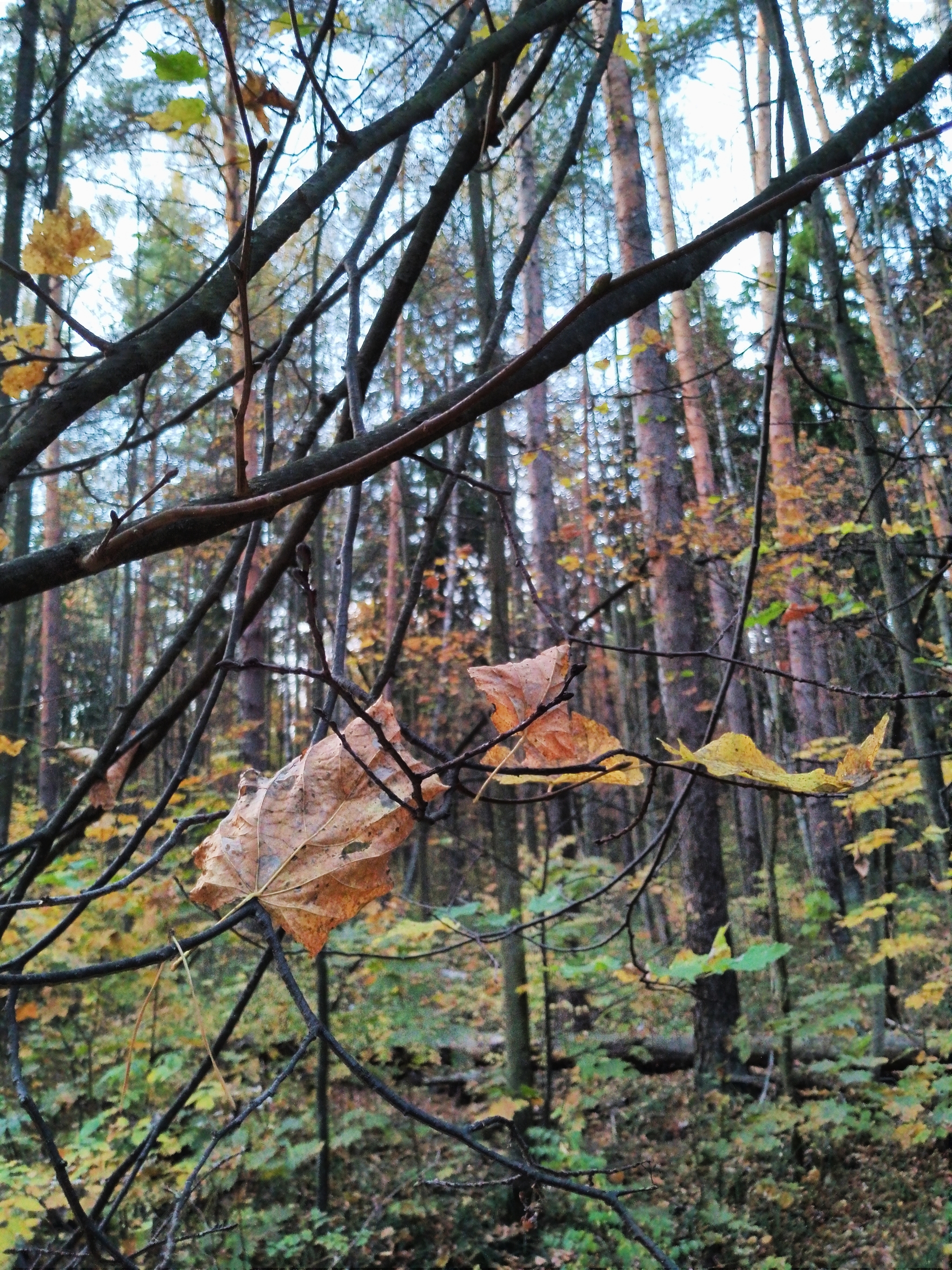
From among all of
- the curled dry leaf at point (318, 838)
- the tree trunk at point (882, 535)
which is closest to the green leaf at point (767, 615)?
the tree trunk at point (882, 535)

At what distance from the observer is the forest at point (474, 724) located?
2.27 feet

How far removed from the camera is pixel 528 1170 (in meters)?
0.50

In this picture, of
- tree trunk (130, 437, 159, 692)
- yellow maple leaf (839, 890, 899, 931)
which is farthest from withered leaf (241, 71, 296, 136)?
tree trunk (130, 437, 159, 692)

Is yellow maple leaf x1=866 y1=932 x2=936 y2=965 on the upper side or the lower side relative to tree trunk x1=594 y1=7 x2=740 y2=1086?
lower

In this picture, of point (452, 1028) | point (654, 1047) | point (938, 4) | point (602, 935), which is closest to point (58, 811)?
point (452, 1028)

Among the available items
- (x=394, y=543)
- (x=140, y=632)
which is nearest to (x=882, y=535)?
(x=394, y=543)

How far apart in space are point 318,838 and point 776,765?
38 centimetres

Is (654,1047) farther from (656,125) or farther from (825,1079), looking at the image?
(656,125)

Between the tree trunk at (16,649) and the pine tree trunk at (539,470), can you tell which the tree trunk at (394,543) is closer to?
the pine tree trunk at (539,470)

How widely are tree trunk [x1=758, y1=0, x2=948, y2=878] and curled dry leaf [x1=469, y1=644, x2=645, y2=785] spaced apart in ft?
6.85

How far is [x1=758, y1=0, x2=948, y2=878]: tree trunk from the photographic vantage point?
2674 mm

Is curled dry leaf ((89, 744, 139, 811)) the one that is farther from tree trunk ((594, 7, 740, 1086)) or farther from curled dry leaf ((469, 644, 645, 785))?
tree trunk ((594, 7, 740, 1086))

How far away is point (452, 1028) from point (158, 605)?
1456 centimetres

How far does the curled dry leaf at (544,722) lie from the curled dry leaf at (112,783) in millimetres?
728
